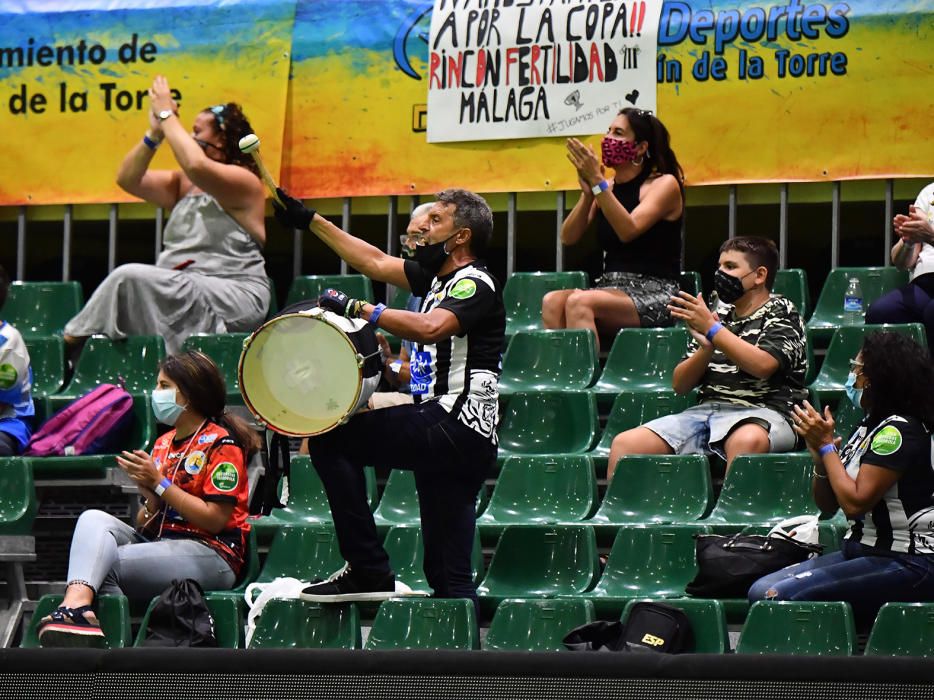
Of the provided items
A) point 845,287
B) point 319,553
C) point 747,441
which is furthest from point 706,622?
point 845,287

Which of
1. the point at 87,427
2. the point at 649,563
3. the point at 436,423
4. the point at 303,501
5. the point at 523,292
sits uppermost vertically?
the point at 523,292

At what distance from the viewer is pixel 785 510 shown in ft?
20.0

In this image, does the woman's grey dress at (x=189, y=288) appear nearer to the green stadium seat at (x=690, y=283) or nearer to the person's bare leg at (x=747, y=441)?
the green stadium seat at (x=690, y=283)

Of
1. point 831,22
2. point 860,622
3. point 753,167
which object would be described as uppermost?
point 831,22

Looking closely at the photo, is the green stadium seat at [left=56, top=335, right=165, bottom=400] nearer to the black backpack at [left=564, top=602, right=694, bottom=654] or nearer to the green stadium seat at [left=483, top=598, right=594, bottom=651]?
the green stadium seat at [left=483, top=598, right=594, bottom=651]

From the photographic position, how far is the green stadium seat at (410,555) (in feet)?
20.1

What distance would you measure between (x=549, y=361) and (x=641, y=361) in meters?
0.38

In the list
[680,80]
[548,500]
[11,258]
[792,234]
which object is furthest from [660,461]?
[11,258]

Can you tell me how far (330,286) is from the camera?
813cm

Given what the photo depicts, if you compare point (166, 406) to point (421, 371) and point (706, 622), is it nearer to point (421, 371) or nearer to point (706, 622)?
point (421, 371)

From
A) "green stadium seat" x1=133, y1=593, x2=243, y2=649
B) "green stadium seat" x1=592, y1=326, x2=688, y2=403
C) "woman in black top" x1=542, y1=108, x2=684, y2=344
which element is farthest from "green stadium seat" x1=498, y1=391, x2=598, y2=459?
"green stadium seat" x1=133, y1=593, x2=243, y2=649

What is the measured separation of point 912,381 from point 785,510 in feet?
2.65

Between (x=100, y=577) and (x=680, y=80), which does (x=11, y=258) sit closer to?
(x=680, y=80)

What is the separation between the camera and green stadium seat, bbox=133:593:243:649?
228 inches
